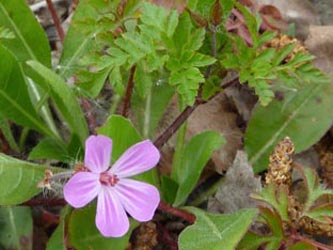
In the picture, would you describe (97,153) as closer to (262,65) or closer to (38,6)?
(262,65)

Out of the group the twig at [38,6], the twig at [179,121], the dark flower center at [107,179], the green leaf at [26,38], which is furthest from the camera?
the twig at [38,6]

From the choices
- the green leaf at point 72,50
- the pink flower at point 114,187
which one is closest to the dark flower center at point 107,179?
the pink flower at point 114,187

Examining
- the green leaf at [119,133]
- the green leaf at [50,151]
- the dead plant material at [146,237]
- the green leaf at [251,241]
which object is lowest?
the dead plant material at [146,237]

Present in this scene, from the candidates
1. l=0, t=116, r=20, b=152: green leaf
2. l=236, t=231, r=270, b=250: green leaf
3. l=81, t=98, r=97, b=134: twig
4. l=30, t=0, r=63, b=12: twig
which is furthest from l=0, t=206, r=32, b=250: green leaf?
l=30, t=0, r=63, b=12: twig

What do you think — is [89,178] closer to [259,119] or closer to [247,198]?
[247,198]

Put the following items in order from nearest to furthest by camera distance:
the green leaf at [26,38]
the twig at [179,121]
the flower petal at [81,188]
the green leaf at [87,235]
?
the flower petal at [81,188], the green leaf at [87,235], the twig at [179,121], the green leaf at [26,38]

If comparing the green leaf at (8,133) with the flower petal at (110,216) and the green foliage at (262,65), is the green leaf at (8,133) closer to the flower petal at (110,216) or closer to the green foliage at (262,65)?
the flower petal at (110,216)

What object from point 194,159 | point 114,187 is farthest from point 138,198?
point 194,159
